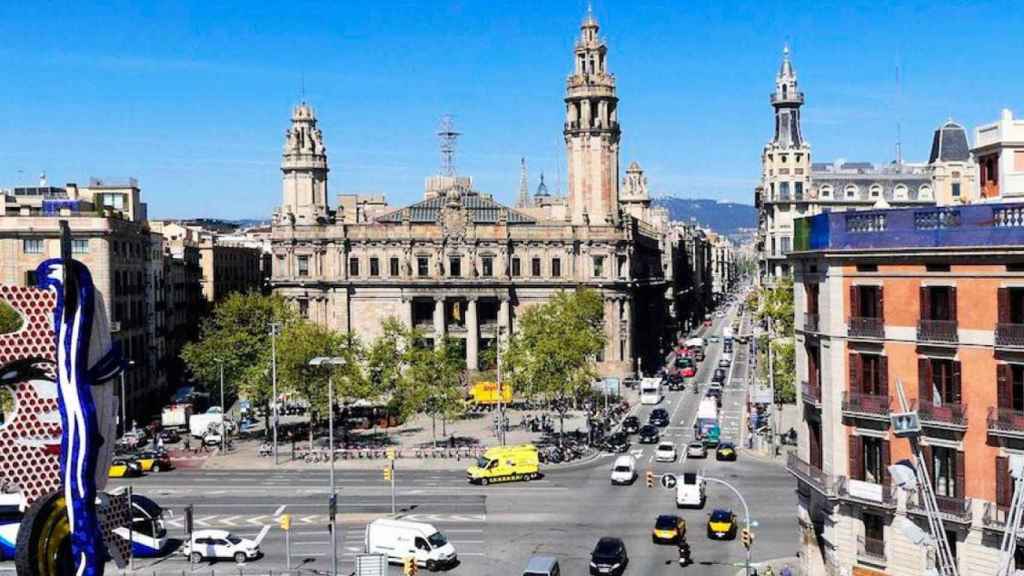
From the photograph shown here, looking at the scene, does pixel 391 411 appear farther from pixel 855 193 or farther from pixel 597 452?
pixel 855 193

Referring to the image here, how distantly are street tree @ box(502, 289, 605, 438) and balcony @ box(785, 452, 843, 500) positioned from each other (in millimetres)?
42718

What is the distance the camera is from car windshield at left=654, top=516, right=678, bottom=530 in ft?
187

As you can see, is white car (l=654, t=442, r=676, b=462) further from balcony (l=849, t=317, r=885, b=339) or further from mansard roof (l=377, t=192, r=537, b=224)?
mansard roof (l=377, t=192, r=537, b=224)

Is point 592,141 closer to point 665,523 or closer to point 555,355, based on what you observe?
point 555,355

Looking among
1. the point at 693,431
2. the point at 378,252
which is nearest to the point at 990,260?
the point at 693,431

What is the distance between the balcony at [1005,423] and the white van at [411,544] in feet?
84.1

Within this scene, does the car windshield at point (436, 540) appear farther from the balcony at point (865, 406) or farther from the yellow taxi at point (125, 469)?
the yellow taxi at point (125, 469)

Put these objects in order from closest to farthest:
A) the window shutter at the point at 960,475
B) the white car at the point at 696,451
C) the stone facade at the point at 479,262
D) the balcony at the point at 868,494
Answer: the window shutter at the point at 960,475, the balcony at the point at 868,494, the white car at the point at 696,451, the stone facade at the point at 479,262

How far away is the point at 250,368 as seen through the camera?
94125 mm

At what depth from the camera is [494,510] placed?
216 feet

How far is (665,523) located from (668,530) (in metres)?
0.59

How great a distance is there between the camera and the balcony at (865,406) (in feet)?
137

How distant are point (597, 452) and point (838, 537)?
1742 inches

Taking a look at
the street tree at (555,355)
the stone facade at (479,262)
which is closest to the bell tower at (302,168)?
the stone facade at (479,262)
